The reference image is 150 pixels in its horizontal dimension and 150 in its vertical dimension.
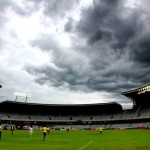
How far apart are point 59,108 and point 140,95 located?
43721 mm

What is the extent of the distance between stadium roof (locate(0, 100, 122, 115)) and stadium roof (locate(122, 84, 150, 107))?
1059 cm

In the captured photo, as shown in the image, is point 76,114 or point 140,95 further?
point 76,114

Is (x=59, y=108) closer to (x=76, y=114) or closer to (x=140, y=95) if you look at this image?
(x=76, y=114)

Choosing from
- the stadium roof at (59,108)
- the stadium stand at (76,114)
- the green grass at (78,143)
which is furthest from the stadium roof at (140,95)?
the green grass at (78,143)

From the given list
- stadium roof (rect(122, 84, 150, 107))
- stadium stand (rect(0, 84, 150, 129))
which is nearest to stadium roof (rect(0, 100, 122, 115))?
stadium stand (rect(0, 84, 150, 129))

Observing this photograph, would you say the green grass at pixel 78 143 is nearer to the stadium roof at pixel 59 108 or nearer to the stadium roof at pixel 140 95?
the stadium roof at pixel 140 95

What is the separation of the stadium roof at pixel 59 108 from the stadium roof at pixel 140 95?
1059cm

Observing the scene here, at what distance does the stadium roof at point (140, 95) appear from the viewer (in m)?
102

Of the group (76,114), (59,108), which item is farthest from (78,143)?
(59,108)

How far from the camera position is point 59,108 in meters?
136

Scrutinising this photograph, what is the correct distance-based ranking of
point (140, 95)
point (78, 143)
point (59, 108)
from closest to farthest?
point (78, 143)
point (140, 95)
point (59, 108)

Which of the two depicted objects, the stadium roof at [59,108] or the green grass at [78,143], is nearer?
the green grass at [78,143]

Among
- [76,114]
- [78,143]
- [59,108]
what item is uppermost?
[59,108]

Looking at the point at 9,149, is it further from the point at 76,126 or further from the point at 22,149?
the point at 76,126
